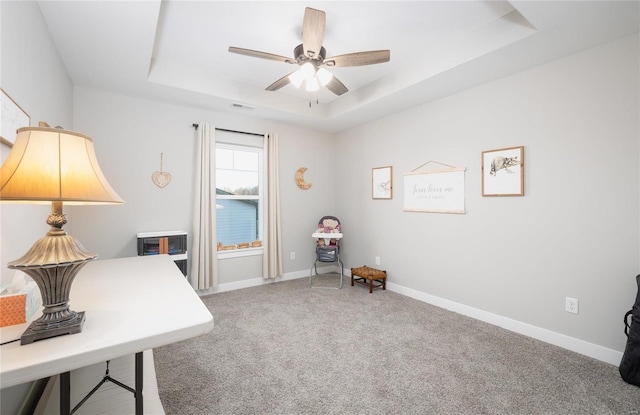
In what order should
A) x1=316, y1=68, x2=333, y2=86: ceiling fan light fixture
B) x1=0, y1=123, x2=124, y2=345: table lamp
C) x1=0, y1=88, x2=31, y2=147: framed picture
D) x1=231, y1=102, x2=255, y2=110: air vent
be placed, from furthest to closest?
x1=231, y1=102, x2=255, y2=110: air vent < x1=316, y1=68, x2=333, y2=86: ceiling fan light fixture < x1=0, y1=88, x2=31, y2=147: framed picture < x1=0, y1=123, x2=124, y2=345: table lamp

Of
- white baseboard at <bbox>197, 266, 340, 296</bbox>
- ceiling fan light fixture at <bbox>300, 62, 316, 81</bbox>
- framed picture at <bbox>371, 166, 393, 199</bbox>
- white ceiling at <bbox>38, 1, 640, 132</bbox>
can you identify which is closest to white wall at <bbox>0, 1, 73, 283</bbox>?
white ceiling at <bbox>38, 1, 640, 132</bbox>

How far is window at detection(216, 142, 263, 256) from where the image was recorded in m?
3.93

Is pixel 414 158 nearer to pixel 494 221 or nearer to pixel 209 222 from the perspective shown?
pixel 494 221

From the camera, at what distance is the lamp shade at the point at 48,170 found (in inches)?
33.7

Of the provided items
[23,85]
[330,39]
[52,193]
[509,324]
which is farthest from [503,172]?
[23,85]

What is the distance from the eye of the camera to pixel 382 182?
399 cm

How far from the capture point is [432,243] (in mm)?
3377

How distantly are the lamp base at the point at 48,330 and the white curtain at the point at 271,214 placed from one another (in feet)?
10.5

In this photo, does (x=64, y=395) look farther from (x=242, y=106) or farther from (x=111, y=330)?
(x=242, y=106)

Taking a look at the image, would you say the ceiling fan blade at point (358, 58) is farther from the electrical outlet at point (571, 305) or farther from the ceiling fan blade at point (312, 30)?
the electrical outlet at point (571, 305)

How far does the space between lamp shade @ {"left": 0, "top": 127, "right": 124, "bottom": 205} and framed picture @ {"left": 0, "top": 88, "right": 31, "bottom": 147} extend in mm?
634

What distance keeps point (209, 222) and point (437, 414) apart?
10.1 feet

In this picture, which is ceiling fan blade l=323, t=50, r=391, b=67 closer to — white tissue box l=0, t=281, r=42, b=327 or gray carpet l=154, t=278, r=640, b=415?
white tissue box l=0, t=281, r=42, b=327

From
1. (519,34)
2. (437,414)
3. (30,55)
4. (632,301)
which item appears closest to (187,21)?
(30,55)
